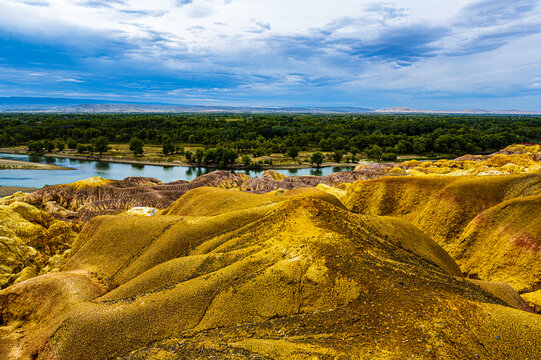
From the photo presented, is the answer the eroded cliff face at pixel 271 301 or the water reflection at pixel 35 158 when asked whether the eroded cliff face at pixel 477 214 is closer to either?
the eroded cliff face at pixel 271 301

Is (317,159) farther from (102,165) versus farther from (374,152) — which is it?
(102,165)

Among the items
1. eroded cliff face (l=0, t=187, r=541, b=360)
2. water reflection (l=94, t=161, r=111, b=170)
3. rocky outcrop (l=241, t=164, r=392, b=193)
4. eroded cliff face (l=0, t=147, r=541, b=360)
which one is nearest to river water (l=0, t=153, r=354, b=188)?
water reflection (l=94, t=161, r=111, b=170)

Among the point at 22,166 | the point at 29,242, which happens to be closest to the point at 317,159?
the point at 22,166

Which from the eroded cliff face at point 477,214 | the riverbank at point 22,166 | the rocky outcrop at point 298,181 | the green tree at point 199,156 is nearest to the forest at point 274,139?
the green tree at point 199,156

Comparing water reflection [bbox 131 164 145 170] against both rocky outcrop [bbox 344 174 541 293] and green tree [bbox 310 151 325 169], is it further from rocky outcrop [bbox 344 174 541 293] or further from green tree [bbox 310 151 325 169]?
rocky outcrop [bbox 344 174 541 293]

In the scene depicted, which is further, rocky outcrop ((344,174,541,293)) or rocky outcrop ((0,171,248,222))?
rocky outcrop ((0,171,248,222))

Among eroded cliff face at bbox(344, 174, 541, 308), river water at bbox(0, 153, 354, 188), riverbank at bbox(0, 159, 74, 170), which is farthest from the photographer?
riverbank at bbox(0, 159, 74, 170)

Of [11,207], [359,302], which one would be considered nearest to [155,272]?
[359,302]
